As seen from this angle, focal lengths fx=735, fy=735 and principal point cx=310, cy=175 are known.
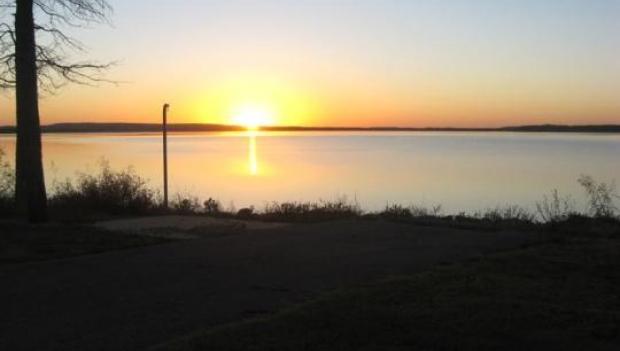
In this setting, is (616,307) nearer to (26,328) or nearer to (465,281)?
(465,281)

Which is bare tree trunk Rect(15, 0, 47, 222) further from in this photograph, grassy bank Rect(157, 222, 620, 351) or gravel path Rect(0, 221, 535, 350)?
grassy bank Rect(157, 222, 620, 351)

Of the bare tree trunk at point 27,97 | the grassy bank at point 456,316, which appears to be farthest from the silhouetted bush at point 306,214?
the grassy bank at point 456,316

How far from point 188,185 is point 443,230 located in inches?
837

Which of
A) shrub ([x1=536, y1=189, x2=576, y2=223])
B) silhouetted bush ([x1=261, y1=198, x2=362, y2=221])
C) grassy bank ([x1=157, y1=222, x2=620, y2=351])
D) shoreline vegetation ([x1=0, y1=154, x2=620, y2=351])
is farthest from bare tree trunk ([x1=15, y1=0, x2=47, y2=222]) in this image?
shrub ([x1=536, y1=189, x2=576, y2=223])

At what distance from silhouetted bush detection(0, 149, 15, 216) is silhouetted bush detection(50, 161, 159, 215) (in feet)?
2.61

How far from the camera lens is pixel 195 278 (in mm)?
7641

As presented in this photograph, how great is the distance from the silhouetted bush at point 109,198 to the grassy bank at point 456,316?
29.0 ft

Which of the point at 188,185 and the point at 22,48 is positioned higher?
the point at 22,48

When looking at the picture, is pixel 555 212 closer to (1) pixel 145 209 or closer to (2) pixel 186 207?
(2) pixel 186 207

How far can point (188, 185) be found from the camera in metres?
31.3

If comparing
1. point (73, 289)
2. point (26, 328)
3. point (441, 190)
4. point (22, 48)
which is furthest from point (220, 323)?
point (441, 190)

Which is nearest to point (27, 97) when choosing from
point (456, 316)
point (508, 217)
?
point (508, 217)

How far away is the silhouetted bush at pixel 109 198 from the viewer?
14797mm

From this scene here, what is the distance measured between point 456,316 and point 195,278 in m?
3.01
